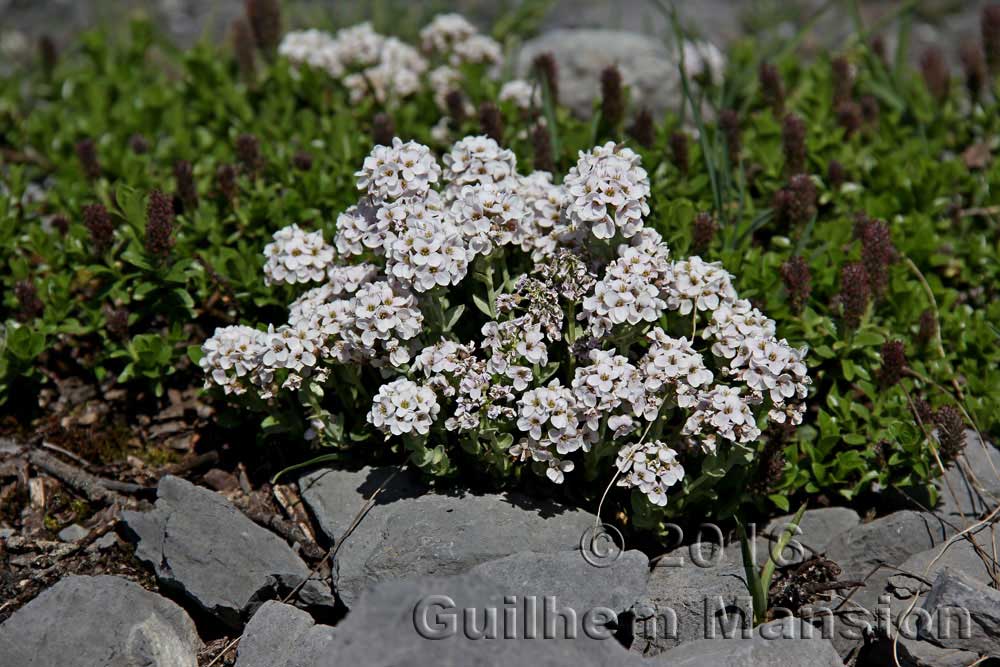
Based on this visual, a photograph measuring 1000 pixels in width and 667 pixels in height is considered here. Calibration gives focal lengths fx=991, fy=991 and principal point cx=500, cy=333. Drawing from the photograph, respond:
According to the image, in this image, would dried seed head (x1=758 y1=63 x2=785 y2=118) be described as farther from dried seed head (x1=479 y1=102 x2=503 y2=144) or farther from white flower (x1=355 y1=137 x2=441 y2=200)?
white flower (x1=355 y1=137 x2=441 y2=200)

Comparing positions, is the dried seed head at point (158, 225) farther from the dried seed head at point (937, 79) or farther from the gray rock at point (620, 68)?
the dried seed head at point (937, 79)

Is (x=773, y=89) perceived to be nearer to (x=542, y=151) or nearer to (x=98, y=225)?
(x=542, y=151)

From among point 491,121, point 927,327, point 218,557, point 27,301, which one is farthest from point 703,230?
point 27,301

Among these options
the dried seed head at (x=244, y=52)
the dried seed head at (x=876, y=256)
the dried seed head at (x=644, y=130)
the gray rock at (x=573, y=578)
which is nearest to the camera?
the gray rock at (x=573, y=578)

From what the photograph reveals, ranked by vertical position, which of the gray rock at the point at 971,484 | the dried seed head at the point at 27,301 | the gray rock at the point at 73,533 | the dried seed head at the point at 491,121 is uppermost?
the dried seed head at the point at 491,121

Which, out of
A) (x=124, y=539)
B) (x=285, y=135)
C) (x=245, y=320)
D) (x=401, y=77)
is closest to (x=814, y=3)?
(x=401, y=77)

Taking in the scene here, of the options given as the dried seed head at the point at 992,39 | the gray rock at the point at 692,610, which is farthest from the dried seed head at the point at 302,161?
the dried seed head at the point at 992,39
